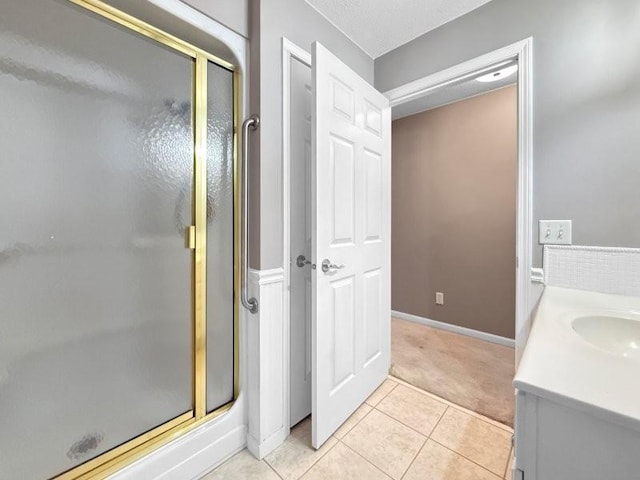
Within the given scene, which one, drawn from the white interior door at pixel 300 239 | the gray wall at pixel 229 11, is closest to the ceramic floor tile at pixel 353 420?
the white interior door at pixel 300 239

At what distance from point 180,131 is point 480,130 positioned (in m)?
2.65

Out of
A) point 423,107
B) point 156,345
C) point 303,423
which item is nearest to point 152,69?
point 156,345

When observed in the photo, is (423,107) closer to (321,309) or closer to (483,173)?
(483,173)

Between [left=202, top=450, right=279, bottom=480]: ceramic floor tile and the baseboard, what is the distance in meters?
2.28

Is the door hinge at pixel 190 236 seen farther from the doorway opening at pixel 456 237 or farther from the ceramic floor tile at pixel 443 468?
the doorway opening at pixel 456 237

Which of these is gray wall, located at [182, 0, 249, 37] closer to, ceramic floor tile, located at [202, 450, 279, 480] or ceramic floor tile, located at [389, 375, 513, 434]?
ceramic floor tile, located at [202, 450, 279, 480]

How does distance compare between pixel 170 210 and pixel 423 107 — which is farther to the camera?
pixel 423 107

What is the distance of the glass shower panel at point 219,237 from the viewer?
1317 millimetres

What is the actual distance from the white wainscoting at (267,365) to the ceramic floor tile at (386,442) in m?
0.40

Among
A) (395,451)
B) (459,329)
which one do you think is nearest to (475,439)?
(395,451)

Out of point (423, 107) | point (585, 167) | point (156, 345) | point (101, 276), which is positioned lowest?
point (156, 345)

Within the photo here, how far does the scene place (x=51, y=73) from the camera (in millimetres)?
921

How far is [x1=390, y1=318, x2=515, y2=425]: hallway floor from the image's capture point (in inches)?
68.0

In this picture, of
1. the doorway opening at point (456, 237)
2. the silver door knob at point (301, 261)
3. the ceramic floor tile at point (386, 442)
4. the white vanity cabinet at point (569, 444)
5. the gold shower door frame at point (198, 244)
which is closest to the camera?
the white vanity cabinet at point (569, 444)
